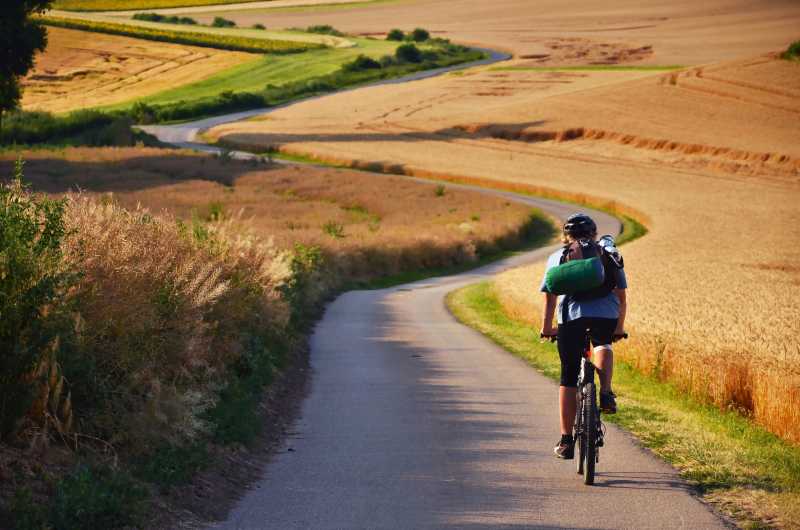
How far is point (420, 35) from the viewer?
16800 centimetres

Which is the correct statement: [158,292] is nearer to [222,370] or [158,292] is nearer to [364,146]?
[222,370]

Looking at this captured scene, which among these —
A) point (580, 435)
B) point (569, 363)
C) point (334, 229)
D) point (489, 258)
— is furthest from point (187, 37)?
point (580, 435)

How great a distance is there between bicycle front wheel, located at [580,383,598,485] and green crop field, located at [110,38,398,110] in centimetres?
11667

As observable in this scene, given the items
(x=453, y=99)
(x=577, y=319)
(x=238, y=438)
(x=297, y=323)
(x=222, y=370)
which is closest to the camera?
(x=577, y=319)

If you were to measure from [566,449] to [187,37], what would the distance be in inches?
5700

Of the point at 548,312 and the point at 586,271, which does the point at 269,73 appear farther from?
the point at 586,271

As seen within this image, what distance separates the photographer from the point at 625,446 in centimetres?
1291

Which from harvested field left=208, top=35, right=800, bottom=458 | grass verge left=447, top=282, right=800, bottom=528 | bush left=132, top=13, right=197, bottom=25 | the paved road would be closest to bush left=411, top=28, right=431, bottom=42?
bush left=132, top=13, right=197, bottom=25

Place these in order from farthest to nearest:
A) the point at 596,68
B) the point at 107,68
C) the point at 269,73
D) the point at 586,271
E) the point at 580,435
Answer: the point at 269,73
the point at 107,68
the point at 596,68
the point at 580,435
the point at 586,271

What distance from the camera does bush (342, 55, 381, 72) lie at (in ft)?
479

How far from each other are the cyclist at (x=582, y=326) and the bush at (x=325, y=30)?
163 meters

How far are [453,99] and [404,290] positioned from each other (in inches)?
2985

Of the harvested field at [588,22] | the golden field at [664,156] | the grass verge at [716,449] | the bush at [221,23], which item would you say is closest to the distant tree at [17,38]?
the golden field at [664,156]

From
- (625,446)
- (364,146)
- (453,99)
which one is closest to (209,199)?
(364,146)
